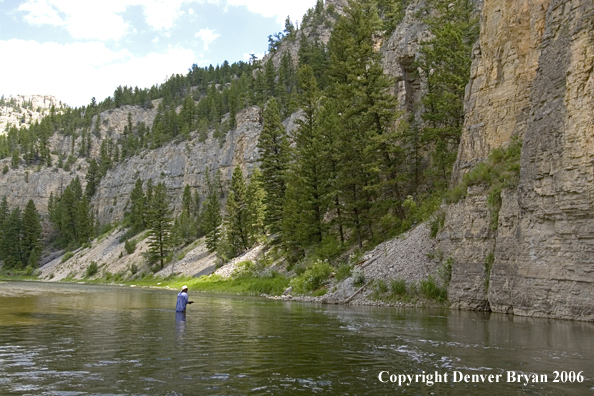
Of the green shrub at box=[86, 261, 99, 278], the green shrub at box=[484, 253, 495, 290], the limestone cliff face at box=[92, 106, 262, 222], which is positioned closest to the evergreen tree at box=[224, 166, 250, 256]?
the limestone cliff face at box=[92, 106, 262, 222]

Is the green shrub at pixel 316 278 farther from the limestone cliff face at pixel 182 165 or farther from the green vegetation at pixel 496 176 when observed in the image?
the limestone cliff face at pixel 182 165

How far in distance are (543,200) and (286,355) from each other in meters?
15.6

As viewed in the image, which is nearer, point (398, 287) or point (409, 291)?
point (409, 291)

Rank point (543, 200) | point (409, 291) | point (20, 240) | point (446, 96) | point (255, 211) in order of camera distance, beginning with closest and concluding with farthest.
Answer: point (543, 200) < point (409, 291) < point (446, 96) < point (255, 211) < point (20, 240)

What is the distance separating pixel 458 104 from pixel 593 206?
24656mm

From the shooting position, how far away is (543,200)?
2272 cm

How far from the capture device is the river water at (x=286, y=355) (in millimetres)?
9648

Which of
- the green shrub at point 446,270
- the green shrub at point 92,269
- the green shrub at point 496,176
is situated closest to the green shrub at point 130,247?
the green shrub at point 92,269

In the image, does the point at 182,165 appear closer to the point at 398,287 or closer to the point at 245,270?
the point at 245,270

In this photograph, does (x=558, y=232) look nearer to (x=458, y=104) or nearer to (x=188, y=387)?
(x=188, y=387)

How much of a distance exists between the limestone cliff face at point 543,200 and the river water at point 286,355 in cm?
203

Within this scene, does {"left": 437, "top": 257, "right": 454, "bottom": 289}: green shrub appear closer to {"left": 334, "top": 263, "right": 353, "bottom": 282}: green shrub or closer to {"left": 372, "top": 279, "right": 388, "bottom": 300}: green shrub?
{"left": 372, "top": 279, "right": 388, "bottom": 300}: green shrub

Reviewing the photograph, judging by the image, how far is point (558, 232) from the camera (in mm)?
21641

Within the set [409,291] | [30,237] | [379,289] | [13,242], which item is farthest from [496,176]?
[13,242]
